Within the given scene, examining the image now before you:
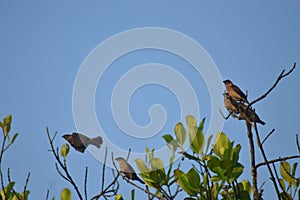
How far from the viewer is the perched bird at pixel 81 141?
3.24 meters

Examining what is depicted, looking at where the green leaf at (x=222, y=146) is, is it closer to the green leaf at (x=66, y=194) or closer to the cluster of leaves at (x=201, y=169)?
the cluster of leaves at (x=201, y=169)

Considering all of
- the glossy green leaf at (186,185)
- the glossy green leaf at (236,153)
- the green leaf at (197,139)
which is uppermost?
the green leaf at (197,139)

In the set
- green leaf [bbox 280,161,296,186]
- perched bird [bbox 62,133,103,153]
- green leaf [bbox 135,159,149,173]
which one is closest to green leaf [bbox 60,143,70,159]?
perched bird [bbox 62,133,103,153]

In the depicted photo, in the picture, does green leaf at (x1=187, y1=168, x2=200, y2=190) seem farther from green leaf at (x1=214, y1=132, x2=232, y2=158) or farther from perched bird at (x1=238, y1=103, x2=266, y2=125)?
perched bird at (x1=238, y1=103, x2=266, y2=125)

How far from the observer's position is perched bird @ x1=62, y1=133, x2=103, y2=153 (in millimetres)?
3237

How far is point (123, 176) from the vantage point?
295 centimetres

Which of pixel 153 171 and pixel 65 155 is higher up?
pixel 65 155

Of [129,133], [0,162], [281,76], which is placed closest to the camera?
[281,76]

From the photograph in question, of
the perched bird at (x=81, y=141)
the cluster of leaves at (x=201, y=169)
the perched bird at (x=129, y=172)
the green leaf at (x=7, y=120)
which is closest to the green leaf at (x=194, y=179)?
the cluster of leaves at (x=201, y=169)

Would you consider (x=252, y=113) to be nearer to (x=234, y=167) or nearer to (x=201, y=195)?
(x=234, y=167)

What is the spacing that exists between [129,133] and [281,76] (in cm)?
118

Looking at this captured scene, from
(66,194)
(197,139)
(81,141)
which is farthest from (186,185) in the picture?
(81,141)

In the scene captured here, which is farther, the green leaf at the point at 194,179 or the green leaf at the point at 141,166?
the green leaf at the point at 141,166

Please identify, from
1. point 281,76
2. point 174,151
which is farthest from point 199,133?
point 281,76
